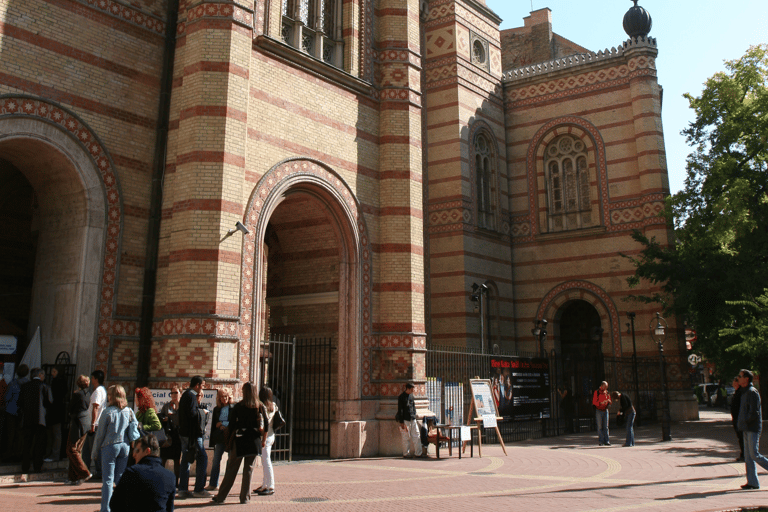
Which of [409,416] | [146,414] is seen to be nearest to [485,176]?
[409,416]

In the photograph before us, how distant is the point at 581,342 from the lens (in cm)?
2516

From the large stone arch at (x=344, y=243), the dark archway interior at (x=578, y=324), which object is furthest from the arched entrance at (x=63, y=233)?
the dark archway interior at (x=578, y=324)

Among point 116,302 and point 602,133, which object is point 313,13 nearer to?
point 116,302

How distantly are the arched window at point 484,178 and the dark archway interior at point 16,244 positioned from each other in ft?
48.2

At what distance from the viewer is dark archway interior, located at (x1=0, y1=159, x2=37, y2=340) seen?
Answer: 15219mm

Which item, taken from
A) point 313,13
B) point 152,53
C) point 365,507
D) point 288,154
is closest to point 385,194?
point 288,154

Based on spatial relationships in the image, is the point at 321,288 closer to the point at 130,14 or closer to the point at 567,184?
the point at 130,14

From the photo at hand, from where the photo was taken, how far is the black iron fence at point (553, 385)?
55.1 ft

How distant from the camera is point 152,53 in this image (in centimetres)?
1377

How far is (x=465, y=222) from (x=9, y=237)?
13985 mm

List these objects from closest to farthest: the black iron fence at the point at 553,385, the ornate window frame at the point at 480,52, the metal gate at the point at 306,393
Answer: the metal gate at the point at 306,393
the black iron fence at the point at 553,385
the ornate window frame at the point at 480,52

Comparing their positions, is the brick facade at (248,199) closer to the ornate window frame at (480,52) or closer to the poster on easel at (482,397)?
the poster on easel at (482,397)

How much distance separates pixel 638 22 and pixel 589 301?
10.5 m

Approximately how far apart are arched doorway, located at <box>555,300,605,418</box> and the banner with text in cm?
549
